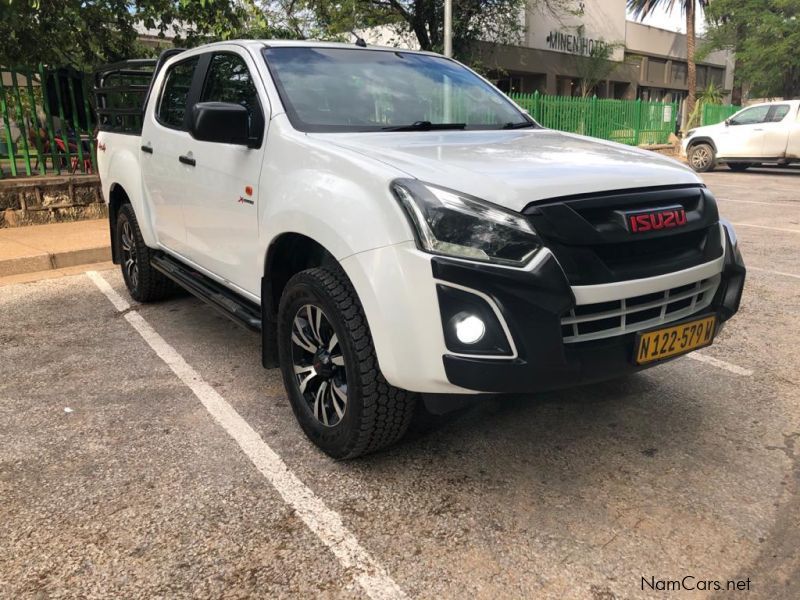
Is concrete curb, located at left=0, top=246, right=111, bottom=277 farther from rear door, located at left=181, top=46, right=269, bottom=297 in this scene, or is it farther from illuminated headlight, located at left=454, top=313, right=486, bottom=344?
illuminated headlight, located at left=454, top=313, right=486, bottom=344

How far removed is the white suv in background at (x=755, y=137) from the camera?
1565cm

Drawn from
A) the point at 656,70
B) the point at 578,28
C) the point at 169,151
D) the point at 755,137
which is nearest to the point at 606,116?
the point at 755,137

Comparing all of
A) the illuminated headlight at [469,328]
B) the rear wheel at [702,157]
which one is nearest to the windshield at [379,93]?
the illuminated headlight at [469,328]

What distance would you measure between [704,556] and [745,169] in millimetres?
18665

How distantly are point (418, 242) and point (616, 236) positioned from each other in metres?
0.73

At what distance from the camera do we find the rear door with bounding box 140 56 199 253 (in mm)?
4070

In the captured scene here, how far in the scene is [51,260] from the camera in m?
6.62

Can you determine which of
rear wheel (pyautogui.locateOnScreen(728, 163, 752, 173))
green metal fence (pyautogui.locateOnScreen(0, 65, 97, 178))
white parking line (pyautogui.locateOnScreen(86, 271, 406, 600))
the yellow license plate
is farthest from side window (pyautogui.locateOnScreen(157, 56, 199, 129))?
rear wheel (pyautogui.locateOnScreen(728, 163, 752, 173))

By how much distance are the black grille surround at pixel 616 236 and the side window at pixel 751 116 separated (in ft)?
52.0

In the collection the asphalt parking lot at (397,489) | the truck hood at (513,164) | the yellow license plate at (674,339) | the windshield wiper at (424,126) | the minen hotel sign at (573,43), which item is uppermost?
the minen hotel sign at (573,43)

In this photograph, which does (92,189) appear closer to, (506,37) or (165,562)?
(165,562)

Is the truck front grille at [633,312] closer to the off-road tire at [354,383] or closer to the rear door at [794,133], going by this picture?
the off-road tire at [354,383]

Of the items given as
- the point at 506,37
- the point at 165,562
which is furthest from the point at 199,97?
the point at 506,37

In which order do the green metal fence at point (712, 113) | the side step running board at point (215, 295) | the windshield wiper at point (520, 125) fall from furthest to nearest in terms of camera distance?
the green metal fence at point (712, 113) < the windshield wiper at point (520, 125) < the side step running board at point (215, 295)
